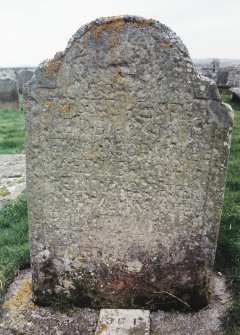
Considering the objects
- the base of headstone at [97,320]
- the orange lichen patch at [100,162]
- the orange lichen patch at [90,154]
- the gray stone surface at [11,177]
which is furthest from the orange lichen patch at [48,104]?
the gray stone surface at [11,177]

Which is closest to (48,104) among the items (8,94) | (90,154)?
(90,154)

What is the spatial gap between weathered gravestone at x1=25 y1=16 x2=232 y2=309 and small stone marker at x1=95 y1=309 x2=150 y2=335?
0.27 ft

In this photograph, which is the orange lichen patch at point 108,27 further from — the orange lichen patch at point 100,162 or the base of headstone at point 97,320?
the base of headstone at point 97,320

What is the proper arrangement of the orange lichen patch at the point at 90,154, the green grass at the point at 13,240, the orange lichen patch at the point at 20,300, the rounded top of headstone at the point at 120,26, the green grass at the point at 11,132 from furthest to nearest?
the green grass at the point at 11,132
the green grass at the point at 13,240
the orange lichen patch at the point at 20,300
the orange lichen patch at the point at 90,154
the rounded top of headstone at the point at 120,26

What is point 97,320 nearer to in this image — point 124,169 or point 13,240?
point 124,169

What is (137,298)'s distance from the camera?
3207mm

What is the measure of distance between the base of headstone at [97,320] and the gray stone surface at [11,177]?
2.45 meters

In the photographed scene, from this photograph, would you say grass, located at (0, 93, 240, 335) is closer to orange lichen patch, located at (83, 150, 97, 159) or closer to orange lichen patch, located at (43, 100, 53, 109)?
orange lichen patch, located at (83, 150, 97, 159)

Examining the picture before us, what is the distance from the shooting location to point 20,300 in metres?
3.29

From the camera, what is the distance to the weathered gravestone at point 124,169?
2646 millimetres

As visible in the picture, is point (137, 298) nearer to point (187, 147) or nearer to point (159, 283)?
point (159, 283)

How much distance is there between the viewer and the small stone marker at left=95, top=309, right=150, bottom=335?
2914mm

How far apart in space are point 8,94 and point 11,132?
369 cm

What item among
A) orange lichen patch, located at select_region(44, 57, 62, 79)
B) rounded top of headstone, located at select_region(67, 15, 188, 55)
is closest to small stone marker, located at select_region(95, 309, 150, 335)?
orange lichen patch, located at select_region(44, 57, 62, 79)
